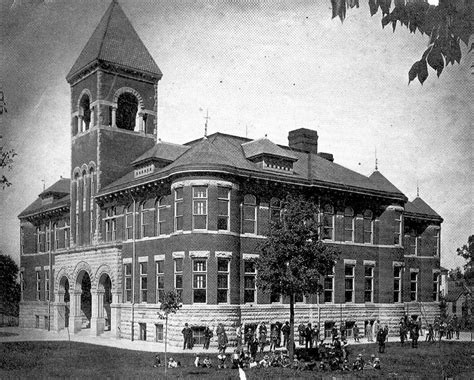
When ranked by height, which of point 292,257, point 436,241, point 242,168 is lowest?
point 436,241

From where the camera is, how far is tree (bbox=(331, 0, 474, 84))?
6852mm

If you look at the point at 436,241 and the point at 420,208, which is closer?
the point at 420,208

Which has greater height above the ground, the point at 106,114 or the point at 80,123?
the point at 106,114

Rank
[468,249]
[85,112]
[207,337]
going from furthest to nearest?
[85,112] < [207,337] < [468,249]

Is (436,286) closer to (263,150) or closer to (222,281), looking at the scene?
(263,150)

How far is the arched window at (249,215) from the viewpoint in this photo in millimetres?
28775

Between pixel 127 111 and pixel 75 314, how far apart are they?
40.4 ft

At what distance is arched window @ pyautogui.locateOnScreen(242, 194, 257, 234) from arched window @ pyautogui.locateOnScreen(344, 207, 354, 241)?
652 cm

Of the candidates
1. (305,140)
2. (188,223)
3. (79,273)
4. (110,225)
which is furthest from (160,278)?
(305,140)

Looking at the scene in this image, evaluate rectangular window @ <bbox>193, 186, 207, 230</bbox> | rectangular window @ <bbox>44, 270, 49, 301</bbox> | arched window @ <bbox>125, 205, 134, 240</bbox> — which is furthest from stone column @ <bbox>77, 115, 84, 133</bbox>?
rectangular window @ <bbox>193, 186, 207, 230</bbox>

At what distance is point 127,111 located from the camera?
36656 millimetres

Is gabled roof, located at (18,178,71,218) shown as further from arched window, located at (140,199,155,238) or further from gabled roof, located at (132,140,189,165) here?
gabled roof, located at (132,140,189,165)

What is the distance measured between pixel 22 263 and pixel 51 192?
6.46 meters

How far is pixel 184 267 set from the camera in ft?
89.4
